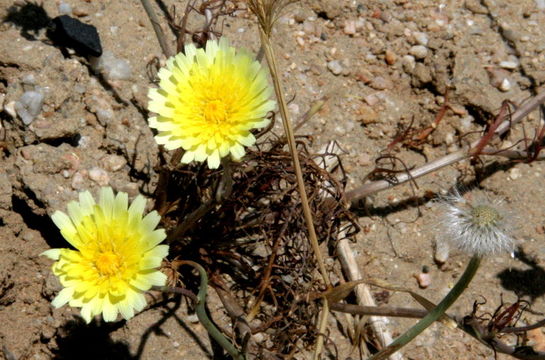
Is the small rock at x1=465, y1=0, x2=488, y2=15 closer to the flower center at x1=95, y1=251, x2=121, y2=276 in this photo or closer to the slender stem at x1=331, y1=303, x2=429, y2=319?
the slender stem at x1=331, y1=303, x2=429, y2=319

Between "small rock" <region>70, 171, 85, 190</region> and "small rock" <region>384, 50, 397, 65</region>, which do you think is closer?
"small rock" <region>70, 171, 85, 190</region>

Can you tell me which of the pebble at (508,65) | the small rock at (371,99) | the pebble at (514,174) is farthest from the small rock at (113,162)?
the pebble at (508,65)

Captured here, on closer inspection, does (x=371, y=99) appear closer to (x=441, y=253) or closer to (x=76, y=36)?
(x=441, y=253)

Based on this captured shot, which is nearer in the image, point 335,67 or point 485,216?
point 485,216

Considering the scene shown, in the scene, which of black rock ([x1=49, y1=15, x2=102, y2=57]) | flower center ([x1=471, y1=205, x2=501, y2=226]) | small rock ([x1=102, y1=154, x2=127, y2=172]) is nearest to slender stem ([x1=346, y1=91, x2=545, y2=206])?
flower center ([x1=471, y1=205, x2=501, y2=226])

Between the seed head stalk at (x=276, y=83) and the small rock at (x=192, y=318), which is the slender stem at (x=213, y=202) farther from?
the small rock at (x=192, y=318)

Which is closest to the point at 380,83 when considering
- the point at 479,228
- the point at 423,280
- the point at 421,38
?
the point at 421,38
